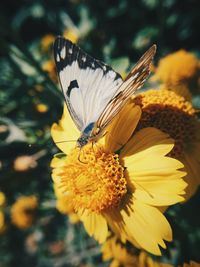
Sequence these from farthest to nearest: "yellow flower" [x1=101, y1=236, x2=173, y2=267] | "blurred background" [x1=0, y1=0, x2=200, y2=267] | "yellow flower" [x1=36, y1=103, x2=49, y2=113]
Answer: "yellow flower" [x1=36, y1=103, x2=49, y2=113]
"blurred background" [x1=0, y1=0, x2=200, y2=267]
"yellow flower" [x1=101, y1=236, x2=173, y2=267]

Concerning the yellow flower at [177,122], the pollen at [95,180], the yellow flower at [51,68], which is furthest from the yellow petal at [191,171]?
the yellow flower at [51,68]

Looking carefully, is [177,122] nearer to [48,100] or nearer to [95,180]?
[95,180]

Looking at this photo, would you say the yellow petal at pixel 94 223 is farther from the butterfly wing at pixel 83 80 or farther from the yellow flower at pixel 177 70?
the yellow flower at pixel 177 70

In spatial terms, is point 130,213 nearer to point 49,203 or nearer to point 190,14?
point 49,203

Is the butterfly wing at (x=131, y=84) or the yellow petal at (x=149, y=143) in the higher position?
the butterfly wing at (x=131, y=84)

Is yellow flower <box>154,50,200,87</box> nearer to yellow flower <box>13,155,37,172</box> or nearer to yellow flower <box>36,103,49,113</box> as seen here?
yellow flower <box>36,103,49,113</box>

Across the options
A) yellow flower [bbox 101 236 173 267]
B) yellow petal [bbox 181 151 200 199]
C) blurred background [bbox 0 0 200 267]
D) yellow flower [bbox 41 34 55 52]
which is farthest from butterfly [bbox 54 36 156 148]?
yellow flower [bbox 41 34 55 52]
